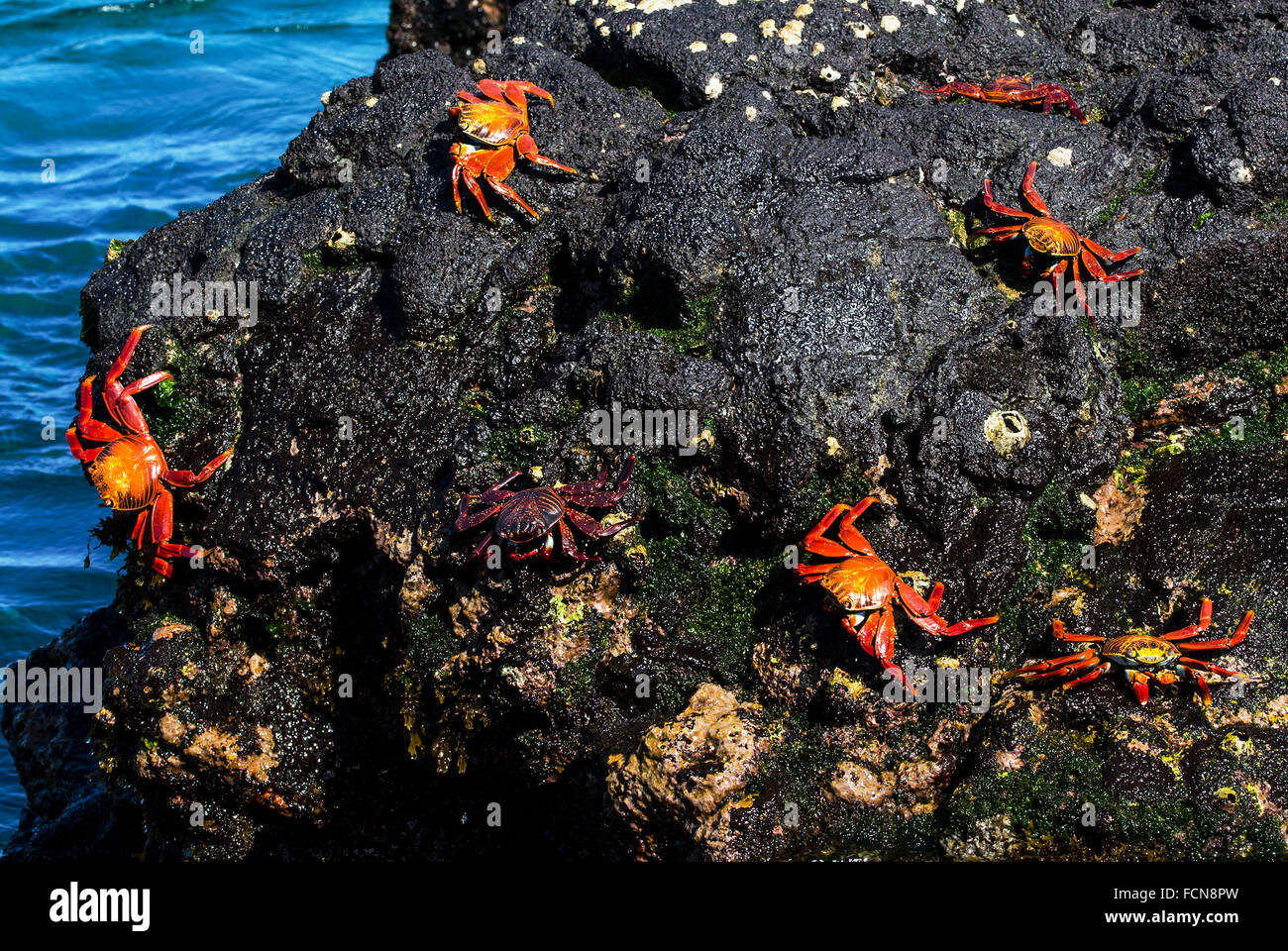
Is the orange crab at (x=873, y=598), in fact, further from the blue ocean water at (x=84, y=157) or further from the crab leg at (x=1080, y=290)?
the blue ocean water at (x=84, y=157)

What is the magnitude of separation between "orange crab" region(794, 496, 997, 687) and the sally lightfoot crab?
0.32 metres

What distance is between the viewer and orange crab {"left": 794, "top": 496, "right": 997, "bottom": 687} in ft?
14.1

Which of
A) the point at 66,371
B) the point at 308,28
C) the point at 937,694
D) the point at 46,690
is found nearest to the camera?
the point at 937,694

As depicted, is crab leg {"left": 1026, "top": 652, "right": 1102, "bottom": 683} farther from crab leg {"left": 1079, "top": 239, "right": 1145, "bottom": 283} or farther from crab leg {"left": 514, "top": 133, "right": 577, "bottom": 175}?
crab leg {"left": 514, "top": 133, "right": 577, "bottom": 175}

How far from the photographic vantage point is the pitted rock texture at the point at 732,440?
4.39m

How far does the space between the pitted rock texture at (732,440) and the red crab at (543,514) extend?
0.47 feet

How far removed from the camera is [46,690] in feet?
24.5

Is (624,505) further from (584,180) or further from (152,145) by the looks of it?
(152,145)

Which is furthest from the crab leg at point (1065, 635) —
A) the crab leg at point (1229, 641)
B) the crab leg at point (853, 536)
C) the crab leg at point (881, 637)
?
the crab leg at point (853, 536)

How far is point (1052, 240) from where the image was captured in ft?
16.3

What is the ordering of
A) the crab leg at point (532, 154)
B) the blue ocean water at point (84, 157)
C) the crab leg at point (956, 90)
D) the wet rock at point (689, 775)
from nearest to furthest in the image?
the wet rock at point (689, 775) < the crab leg at point (532, 154) < the crab leg at point (956, 90) < the blue ocean water at point (84, 157)

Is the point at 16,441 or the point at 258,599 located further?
the point at 16,441
